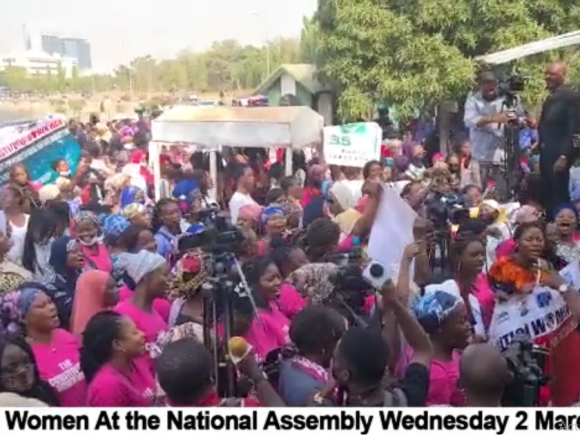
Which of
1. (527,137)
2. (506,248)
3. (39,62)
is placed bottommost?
(506,248)

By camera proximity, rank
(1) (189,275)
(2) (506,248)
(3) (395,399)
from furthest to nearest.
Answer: (2) (506,248) → (1) (189,275) → (3) (395,399)

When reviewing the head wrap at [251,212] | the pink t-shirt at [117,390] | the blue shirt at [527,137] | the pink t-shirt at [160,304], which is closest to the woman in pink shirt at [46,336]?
the pink t-shirt at [117,390]

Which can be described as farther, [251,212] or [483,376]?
[251,212]

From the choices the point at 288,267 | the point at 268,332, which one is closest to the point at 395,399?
the point at 268,332

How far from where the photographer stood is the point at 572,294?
261cm

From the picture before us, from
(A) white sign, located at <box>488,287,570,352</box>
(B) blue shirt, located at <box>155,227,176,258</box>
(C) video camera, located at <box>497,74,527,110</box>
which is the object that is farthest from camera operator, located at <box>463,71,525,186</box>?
(B) blue shirt, located at <box>155,227,176,258</box>

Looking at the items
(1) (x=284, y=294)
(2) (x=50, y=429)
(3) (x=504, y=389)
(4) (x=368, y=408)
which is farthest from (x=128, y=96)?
(3) (x=504, y=389)

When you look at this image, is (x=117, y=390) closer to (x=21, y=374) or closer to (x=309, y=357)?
(x=21, y=374)

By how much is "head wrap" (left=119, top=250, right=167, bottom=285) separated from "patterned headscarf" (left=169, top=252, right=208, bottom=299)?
1.02 ft

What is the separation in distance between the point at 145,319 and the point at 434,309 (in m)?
0.85

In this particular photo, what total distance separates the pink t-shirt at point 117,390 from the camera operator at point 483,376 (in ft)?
2.58

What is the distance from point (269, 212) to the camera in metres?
3.31

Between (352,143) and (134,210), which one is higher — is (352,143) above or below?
above

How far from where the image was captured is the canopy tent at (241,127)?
283 cm
